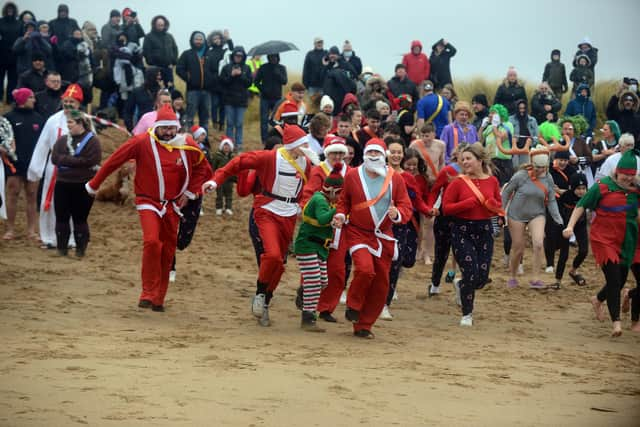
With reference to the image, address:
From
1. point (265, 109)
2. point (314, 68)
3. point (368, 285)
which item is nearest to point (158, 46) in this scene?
point (265, 109)

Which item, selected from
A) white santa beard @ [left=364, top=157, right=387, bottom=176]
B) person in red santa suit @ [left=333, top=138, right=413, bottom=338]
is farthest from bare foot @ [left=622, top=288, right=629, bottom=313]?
white santa beard @ [left=364, top=157, right=387, bottom=176]

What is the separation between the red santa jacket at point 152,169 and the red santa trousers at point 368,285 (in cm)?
217

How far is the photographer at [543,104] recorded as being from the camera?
22.7 m

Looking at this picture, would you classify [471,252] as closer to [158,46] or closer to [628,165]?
[628,165]

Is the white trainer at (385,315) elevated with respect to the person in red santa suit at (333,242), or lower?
lower

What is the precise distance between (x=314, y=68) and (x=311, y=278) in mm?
11736

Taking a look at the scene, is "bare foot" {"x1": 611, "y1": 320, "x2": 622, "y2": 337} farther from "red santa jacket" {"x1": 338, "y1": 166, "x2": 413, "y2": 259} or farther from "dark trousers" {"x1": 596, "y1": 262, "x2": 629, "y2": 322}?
"red santa jacket" {"x1": 338, "y1": 166, "x2": 413, "y2": 259}

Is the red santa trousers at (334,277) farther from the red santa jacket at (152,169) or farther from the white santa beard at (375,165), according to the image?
the red santa jacket at (152,169)

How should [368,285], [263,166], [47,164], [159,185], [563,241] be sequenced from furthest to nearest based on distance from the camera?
[563,241]
[47,164]
[159,185]
[263,166]
[368,285]

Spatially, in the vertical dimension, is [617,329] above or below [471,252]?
below

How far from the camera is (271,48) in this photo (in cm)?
2188

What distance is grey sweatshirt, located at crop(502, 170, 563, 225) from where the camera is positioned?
15141 millimetres

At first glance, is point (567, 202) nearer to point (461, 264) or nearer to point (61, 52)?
point (461, 264)

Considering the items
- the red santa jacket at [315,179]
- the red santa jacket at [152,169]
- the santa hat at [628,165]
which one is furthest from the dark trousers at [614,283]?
the red santa jacket at [152,169]
